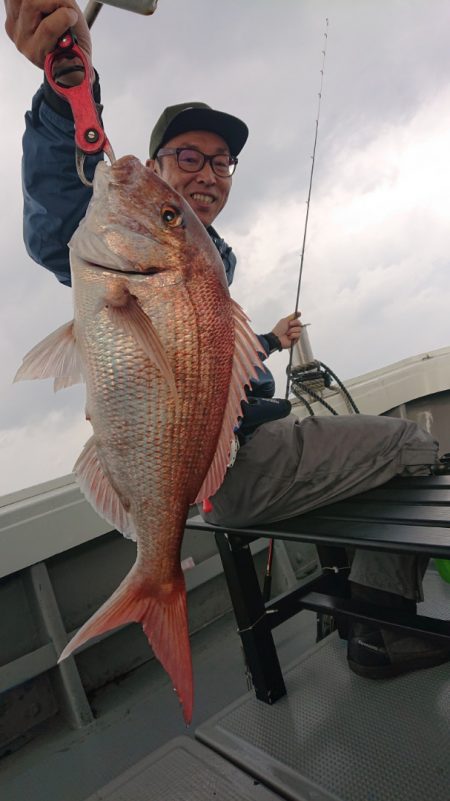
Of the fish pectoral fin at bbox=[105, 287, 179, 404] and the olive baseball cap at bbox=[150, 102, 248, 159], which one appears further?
the olive baseball cap at bbox=[150, 102, 248, 159]

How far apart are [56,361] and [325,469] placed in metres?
1.19

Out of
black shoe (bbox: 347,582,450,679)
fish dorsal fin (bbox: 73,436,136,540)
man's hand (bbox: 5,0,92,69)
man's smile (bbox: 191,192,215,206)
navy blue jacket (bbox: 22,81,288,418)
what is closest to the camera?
man's hand (bbox: 5,0,92,69)

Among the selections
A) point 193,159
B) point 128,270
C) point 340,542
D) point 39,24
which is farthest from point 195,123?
point 340,542

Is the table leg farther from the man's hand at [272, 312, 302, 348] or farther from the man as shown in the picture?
the man's hand at [272, 312, 302, 348]

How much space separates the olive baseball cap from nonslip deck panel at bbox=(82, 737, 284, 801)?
98.4 inches

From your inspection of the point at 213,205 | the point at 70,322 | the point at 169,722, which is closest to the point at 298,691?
the point at 169,722

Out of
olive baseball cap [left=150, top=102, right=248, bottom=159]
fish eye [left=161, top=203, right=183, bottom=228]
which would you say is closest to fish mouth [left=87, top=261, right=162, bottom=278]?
fish eye [left=161, top=203, right=183, bottom=228]

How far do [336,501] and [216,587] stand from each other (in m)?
1.68

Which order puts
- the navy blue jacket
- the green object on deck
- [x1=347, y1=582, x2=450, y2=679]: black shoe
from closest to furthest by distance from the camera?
the navy blue jacket, [x1=347, y1=582, x2=450, y2=679]: black shoe, the green object on deck

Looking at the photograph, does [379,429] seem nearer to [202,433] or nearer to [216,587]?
[202,433]

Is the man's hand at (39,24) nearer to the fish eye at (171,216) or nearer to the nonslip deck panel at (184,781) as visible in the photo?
the fish eye at (171,216)

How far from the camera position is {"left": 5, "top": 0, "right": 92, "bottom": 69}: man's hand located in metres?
1.12

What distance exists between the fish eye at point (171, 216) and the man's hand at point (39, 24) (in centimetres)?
41

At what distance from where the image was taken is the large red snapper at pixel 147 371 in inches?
45.8
